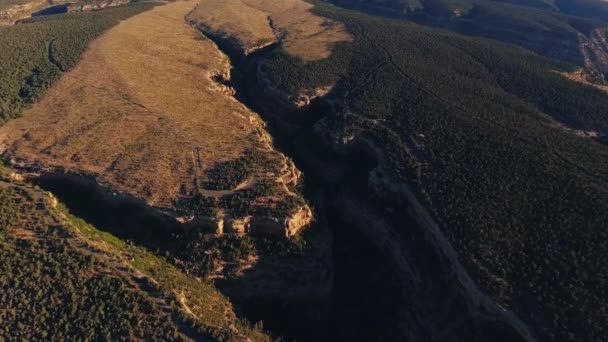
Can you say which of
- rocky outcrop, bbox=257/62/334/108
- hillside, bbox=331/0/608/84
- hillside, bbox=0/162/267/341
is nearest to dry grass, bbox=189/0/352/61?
rocky outcrop, bbox=257/62/334/108

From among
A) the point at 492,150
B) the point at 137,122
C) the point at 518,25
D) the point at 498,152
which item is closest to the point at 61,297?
the point at 137,122

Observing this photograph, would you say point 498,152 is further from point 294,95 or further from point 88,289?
point 88,289

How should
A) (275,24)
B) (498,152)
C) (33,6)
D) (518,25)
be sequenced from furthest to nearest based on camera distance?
(33,6) → (518,25) → (275,24) → (498,152)

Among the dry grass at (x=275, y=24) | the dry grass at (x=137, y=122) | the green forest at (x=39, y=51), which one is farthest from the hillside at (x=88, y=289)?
the dry grass at (x=275, y=24)

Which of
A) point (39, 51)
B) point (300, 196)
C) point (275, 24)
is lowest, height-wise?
point (300, 196)

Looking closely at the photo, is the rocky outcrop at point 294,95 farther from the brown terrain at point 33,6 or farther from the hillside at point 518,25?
the brown terrain at point 33,6

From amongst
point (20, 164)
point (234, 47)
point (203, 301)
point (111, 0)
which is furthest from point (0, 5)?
point (203, 301)

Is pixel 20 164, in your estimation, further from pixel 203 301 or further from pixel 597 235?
pixel 597 235
